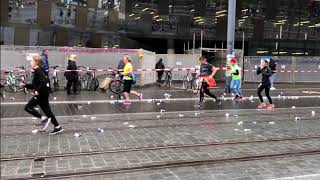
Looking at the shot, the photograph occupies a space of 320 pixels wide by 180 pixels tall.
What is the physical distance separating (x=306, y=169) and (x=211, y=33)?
3134cm

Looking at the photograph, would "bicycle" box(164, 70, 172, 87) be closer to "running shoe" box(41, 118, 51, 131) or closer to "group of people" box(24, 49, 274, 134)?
"group of people" box(24, 49, 274, 134)

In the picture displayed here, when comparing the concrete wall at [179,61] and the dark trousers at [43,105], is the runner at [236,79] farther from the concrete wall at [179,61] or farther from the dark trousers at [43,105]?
the concrete wall at [179,61]

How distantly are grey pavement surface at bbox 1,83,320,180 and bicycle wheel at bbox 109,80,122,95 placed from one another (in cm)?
451

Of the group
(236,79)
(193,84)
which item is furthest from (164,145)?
(193,84)

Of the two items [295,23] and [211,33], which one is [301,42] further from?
[211,33]

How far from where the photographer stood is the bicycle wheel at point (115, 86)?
1932cm

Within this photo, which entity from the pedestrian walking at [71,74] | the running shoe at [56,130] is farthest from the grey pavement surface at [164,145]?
the pedestrian walking at [71,74]

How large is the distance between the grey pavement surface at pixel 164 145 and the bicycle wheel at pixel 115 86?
14.8ft

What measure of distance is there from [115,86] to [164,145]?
1103cm

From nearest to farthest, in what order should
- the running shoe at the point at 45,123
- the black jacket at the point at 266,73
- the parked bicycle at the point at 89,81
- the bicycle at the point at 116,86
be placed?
the running shoe at the point at 45,123, the black jacket at the point at 266,73, the bicycle at the point at 116,86, the parked bicycle at the point at 89,81

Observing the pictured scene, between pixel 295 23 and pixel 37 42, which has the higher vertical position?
pixel 295 23

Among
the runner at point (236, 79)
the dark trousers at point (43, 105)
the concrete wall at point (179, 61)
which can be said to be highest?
the concrete wall at point (179, 61)

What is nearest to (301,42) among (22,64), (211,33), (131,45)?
(211,33)

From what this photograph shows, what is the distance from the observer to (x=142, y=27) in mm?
35750
